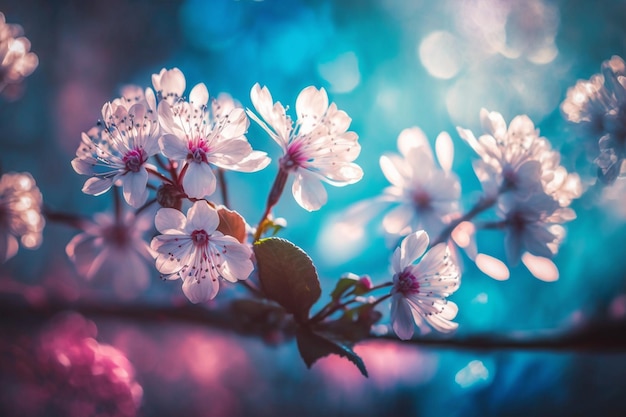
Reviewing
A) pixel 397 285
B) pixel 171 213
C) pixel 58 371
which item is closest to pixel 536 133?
pixel 397 285

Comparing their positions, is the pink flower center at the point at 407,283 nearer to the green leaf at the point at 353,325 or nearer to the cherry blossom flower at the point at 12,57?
the green leaf at the point at 353,325

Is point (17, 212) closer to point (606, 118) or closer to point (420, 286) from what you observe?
point (420, 286)

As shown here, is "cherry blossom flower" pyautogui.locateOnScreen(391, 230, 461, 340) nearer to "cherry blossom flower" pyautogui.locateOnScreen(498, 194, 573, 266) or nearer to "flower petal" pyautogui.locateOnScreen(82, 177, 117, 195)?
"cherry blossom flower" pyautogui.locateOnScreen(498, 194, 573, 266)

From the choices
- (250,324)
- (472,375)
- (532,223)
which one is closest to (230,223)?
(250,324)

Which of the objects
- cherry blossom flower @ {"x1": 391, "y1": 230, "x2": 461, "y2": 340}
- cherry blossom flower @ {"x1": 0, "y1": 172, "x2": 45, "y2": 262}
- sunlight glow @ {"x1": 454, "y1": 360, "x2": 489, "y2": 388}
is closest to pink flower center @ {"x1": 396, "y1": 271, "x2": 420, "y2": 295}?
cherry blossom flower @ {"x1": 391, "y1": 230, "x2": 461, "y2": 340}

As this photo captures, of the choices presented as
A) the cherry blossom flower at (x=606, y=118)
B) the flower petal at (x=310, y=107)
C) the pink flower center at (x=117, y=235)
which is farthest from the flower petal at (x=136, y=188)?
the cherry blossom flower at (x=606, y=118)

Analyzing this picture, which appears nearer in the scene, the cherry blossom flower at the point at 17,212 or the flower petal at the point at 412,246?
the flower petal at the point at 412,246

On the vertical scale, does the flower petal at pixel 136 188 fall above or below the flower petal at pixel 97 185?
above
